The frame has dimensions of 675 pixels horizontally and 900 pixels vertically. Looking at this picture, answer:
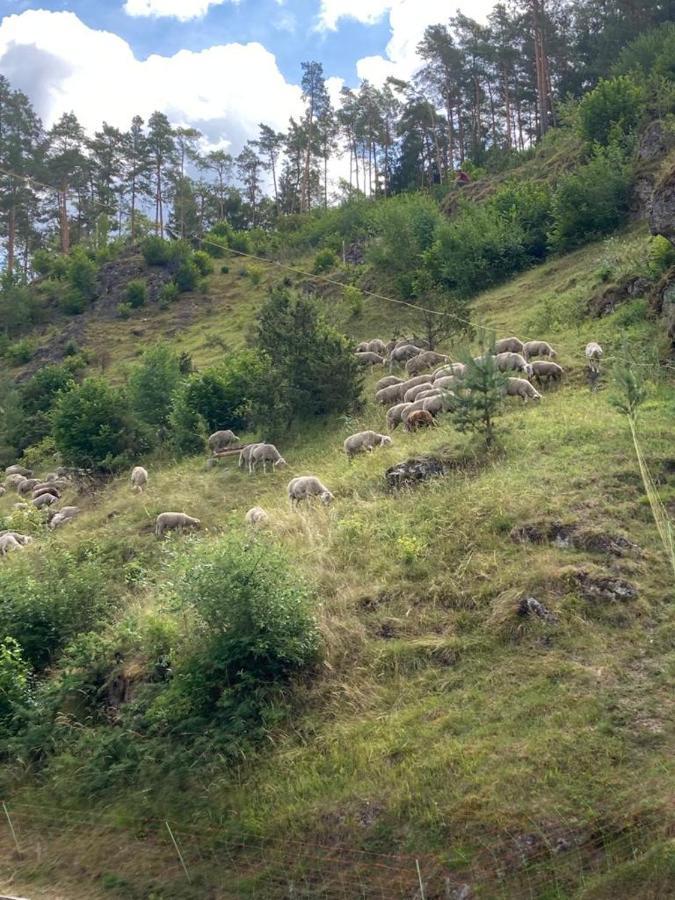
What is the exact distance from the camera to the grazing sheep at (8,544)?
2107 centimetres

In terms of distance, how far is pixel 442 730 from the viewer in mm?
9227

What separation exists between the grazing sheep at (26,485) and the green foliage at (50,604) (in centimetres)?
1651

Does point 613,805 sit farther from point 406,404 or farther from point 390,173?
point 390,173

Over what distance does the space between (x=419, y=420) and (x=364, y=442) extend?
144 cm

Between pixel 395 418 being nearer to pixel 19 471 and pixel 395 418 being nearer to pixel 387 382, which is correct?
pixel 387 382

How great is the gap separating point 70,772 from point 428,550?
5.79 metres

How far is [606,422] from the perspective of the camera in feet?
52.6

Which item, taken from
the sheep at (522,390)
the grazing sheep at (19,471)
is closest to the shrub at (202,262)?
the grazing sheep at (19,471)

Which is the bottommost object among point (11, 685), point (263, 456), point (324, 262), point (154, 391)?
point (11, 685)

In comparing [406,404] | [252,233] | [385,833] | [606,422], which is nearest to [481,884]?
[385,833]

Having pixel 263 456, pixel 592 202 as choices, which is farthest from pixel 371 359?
pixel 592 202

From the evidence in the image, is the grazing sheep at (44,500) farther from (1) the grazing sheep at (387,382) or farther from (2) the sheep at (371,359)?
(2) the sheep at (371,359)

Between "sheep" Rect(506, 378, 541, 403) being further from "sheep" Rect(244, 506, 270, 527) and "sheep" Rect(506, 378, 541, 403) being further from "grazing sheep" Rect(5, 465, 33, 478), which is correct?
"grazing sheep" Rect(5, 465, 33, 478)

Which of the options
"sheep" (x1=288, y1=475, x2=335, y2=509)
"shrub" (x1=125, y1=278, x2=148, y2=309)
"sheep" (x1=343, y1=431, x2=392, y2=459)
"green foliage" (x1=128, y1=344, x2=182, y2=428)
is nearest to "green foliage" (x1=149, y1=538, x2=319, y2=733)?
"sheep" (x1=288, y1=475, x2=335, y2=509)
